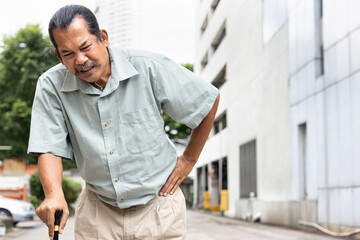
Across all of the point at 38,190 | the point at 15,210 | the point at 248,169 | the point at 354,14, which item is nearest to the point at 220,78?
the point at 248,169

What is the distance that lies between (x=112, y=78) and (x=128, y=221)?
58cm

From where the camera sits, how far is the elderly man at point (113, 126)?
6.73 feet

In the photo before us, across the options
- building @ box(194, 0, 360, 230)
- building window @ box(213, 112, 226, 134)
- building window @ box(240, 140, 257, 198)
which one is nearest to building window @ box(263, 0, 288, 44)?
building @ box(194, 0, 360, 230)

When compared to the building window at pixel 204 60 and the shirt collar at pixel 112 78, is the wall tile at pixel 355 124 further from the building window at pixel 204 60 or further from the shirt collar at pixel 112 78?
the building window at pixel 204 60

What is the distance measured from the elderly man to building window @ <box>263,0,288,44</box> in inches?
516

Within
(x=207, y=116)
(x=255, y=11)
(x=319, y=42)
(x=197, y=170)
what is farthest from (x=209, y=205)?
(x=207, y=116)

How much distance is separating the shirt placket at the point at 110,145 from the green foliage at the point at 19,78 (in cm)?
2115

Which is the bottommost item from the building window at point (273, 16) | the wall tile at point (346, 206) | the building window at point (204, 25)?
the wall tile at point (346, 206)

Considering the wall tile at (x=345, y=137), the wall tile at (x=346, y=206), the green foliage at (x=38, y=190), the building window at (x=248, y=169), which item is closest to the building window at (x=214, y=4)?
the building window at (x=248, y=169)

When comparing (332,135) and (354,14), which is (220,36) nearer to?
(332,135)

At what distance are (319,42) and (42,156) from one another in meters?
10.7

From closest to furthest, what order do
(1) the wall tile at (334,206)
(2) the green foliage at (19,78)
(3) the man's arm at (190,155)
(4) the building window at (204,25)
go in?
1. (3) the man's arm at (190,155)
2. (1) the wall tile at (334,206)
3. (2) the green foliage at (19,78)
4. (4) the building window at (204,25)

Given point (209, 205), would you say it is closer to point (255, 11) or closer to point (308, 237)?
point (255, 11)

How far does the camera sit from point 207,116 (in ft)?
7.55
